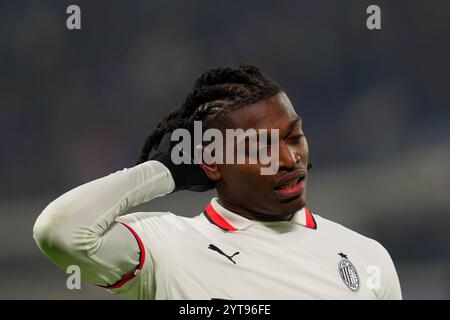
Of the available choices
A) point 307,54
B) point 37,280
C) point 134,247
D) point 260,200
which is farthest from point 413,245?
point 134,247

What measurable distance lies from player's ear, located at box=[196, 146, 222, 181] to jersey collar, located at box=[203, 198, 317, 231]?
90mm

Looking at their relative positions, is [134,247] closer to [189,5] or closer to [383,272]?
[383,272]

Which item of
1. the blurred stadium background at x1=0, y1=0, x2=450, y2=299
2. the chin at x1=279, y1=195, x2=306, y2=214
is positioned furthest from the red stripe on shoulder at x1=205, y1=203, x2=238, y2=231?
the blurred stadium background at x1=0, y1=0, x2=450, y2=299

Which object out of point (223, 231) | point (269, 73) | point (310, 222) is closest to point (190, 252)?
point (223, 231)

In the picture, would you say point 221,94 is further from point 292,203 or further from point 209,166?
point 292,203

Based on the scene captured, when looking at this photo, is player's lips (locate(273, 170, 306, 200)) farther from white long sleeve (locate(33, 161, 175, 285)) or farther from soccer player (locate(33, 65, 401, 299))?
white long sleeve (locate(33, 161, 175, 285))

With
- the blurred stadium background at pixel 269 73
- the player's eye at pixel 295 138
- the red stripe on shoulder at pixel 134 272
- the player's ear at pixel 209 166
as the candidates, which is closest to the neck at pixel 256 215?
the player's ear at pixel 209 166

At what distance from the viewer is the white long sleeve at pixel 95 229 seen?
187cm

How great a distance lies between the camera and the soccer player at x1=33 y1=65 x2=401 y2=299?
192cm

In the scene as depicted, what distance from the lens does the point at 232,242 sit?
2107 millimetres

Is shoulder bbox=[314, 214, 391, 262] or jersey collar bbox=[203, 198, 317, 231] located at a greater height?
jersey collar bbox=[203, 198, 317, 231]

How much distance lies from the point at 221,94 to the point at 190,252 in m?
0.47

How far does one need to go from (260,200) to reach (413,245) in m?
2.61

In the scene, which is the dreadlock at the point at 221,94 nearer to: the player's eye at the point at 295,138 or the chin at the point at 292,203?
the player's eye at the point at 295,138
